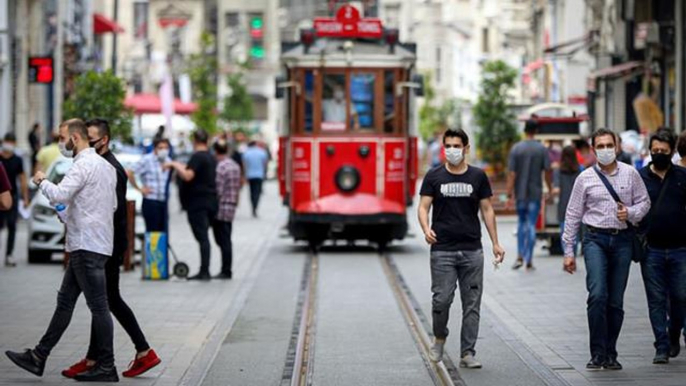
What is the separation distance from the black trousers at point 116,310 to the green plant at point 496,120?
30.5 metres

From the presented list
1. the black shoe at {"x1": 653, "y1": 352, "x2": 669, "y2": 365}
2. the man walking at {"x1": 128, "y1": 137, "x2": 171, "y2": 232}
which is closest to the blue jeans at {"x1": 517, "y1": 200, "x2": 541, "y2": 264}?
the man walking at {"x1": 128, "y1": 137, "x2": 171, "y2": 232}

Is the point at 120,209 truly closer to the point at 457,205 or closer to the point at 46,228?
the point at 457,205

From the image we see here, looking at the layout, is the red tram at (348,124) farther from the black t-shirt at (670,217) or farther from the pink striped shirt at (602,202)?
the pink striped shirt at (602,202)

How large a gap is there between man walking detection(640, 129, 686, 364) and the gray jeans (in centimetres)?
138

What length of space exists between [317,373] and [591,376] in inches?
83.2

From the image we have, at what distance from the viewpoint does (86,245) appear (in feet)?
38.3

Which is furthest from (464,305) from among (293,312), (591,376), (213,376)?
(293,312)

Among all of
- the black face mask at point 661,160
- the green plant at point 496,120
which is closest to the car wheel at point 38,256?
the black face mask at point 661,160

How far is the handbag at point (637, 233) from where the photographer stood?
12.5 m

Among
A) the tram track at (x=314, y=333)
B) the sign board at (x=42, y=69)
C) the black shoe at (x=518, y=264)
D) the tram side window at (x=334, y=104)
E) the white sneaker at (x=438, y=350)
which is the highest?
the sign board at (x=42, y=69)

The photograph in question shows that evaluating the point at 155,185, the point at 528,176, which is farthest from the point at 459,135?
the point at 528,176

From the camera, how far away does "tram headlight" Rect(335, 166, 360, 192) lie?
25788 millimetres

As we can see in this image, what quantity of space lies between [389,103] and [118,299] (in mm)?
14359

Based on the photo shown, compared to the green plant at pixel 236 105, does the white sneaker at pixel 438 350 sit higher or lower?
lower
